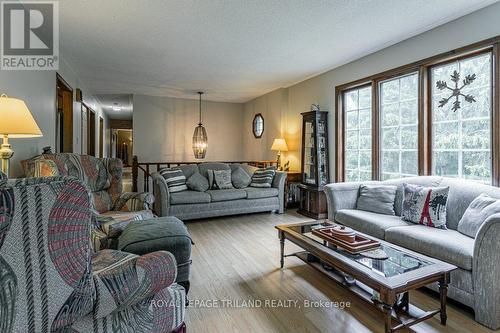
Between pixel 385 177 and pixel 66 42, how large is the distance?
4521 millimetres

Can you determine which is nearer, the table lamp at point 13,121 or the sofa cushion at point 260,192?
the table lamp at point 13,121

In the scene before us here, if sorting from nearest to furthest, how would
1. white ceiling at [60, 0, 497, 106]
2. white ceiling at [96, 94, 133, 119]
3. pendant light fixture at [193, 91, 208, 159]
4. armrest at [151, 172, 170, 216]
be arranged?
white ceiling at [60, 0, 497, 106] → armrest at [151, 172, 170, 216] → pendant light fixture at [193, 91, 208, 159] → white ceiling at [96, 94, 133, 119]

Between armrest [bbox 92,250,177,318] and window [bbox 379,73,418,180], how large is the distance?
3353mm

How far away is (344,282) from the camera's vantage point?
7.22 ft

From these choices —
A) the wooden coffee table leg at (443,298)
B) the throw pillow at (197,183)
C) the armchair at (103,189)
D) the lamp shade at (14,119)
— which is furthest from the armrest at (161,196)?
the wooden coffee table leg at (443,298)

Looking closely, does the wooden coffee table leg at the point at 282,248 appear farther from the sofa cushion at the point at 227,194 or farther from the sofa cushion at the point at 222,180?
the sofa cushion at the point at 222,180

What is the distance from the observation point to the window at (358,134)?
13.5 feet

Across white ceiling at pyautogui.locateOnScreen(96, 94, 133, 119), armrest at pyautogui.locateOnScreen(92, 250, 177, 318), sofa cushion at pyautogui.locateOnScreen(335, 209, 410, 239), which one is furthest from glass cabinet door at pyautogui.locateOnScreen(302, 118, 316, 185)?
white ceiling at pyautogui.locateOnScreen(96, 94, 133, 119)

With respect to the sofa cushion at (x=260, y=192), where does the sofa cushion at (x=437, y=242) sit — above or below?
below

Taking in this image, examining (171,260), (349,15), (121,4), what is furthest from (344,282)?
(121,4)

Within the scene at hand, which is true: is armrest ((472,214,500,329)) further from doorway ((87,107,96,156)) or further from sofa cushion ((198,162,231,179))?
doorway ((87,107,96,156))

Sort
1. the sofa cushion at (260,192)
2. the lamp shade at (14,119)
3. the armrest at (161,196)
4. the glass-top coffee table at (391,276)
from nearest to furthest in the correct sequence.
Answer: the glass-top coffee table at (391,276), the lamp shade at (14,119), the armrest at (161,196), the sofa cushion at (260,192)

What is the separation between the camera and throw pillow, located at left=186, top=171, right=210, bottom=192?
4.69m

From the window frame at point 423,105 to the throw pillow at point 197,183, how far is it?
223 cm
